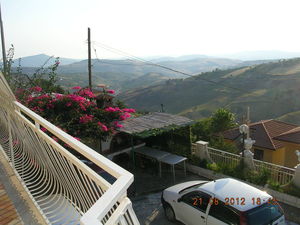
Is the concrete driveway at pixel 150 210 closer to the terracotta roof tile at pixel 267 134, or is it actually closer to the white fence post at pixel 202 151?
Answer: the white fence post at pixel 202 151

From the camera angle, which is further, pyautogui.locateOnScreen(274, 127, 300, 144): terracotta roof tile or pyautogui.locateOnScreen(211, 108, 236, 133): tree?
pyautogui.locateOnScreen(211, 108, 236, 133): tree

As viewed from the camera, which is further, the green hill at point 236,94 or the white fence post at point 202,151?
the green hill at point 236,94

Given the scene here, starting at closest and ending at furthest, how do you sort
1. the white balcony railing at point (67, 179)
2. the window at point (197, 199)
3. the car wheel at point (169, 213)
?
1. the white balcony railing at point (67, 179)
2. the window at point (197, 199)
3. the car wheel at point (169, 213)

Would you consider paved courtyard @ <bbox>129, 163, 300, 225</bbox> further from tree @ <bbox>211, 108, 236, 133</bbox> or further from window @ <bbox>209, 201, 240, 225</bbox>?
tree @ <bbox>211, 108, 236, 133</bbox>

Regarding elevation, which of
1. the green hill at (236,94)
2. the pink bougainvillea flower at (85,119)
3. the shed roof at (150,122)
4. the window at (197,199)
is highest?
the pink bougainvillea flower at (85,119)

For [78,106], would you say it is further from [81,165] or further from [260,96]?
[260,96]

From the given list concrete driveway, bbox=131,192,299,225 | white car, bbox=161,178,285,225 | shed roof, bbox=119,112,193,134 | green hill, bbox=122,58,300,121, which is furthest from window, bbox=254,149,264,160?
green hill, bbox=122,58,300,121

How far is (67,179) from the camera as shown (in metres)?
2.45

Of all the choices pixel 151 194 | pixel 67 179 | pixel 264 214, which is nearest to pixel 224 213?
pixel 264 214

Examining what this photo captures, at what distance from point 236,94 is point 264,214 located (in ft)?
282

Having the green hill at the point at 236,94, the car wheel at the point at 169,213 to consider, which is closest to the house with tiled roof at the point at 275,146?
the car wheel at the point at 169,213

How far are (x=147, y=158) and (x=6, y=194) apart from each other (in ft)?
25.9

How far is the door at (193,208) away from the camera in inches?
222

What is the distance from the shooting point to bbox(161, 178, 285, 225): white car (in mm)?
4938
